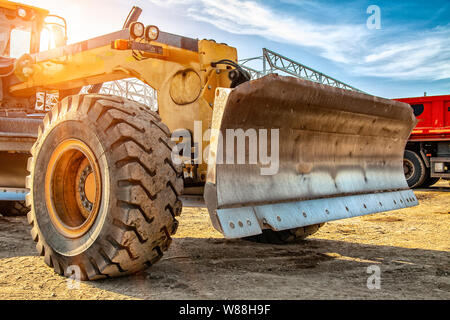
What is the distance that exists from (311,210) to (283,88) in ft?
3.23

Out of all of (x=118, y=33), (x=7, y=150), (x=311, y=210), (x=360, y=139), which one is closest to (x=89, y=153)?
(x=118, y=33)

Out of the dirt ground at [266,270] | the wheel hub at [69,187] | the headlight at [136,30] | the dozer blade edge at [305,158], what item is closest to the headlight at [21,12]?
the dirt ground at [266,270]

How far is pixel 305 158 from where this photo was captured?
3896 mm

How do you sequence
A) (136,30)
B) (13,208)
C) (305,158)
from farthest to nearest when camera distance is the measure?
(13,208), (305,158), (136,30)

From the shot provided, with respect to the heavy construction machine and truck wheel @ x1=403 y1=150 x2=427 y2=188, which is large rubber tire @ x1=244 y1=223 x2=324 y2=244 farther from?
truck wheel @ x1=403 y1=150 x2=427 y2=188

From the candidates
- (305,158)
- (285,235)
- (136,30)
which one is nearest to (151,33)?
(136,30)

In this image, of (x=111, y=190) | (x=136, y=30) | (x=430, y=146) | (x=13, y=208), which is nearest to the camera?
(x=111, y=190)

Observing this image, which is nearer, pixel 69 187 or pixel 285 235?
pixel 69 187

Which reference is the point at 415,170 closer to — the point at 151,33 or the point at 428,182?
the point at 428,182

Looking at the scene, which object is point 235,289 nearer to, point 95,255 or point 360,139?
point 95,255

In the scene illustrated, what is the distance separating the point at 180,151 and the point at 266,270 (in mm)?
1259

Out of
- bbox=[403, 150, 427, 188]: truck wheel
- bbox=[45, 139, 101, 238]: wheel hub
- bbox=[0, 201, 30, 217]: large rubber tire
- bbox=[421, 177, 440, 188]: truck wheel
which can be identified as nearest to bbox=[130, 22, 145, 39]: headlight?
bbox=[45, 139, 101, 238]: wheel hub

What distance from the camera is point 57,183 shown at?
11.1 feet

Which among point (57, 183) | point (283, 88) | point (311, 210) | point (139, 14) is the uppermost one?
point (139, 14)
